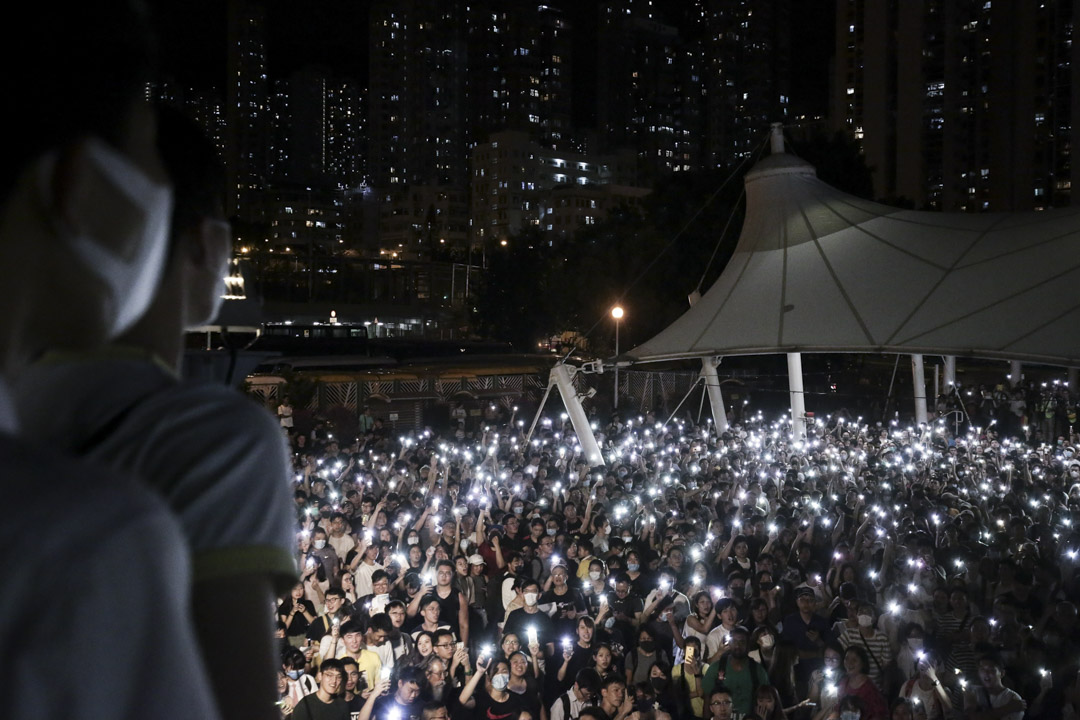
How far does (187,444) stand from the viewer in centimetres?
89

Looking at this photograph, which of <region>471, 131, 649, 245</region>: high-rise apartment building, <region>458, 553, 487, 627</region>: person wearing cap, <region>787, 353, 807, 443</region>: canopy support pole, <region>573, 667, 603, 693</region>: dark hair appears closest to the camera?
<region>573, 667, 603, 693</region>: dark hair

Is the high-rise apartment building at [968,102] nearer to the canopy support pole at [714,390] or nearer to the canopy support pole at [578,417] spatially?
the canopy support pole at [714,390]

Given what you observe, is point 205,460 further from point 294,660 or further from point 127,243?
point 294,660

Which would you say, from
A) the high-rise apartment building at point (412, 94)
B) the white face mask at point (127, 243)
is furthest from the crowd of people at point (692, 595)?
the high-rise apartment building at point (412, 94)

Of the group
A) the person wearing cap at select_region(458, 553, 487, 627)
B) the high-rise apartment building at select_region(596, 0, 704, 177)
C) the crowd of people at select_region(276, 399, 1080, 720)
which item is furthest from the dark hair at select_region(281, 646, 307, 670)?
the high-rise apartment building at select_region(596, 0, 704, 177)

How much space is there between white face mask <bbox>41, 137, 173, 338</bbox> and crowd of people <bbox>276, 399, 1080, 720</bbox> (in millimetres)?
2257

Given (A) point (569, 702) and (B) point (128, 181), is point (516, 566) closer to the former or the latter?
(A) point (569, 702)

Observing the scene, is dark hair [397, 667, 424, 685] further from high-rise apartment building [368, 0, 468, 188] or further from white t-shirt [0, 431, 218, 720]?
high-rise apartment building [368, 0, 468, 188]

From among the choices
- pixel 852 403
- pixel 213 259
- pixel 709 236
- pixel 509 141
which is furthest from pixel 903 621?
pixel 509 141

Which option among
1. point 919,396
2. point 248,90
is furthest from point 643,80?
point 919,396

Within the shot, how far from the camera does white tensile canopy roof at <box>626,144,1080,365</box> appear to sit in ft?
46.8

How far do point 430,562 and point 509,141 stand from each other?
4700 inches

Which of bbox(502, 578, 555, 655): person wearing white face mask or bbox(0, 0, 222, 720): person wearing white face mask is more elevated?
bbox(0, 0, 222, 720): person wearing white face mask

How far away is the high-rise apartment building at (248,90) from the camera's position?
172875mm
